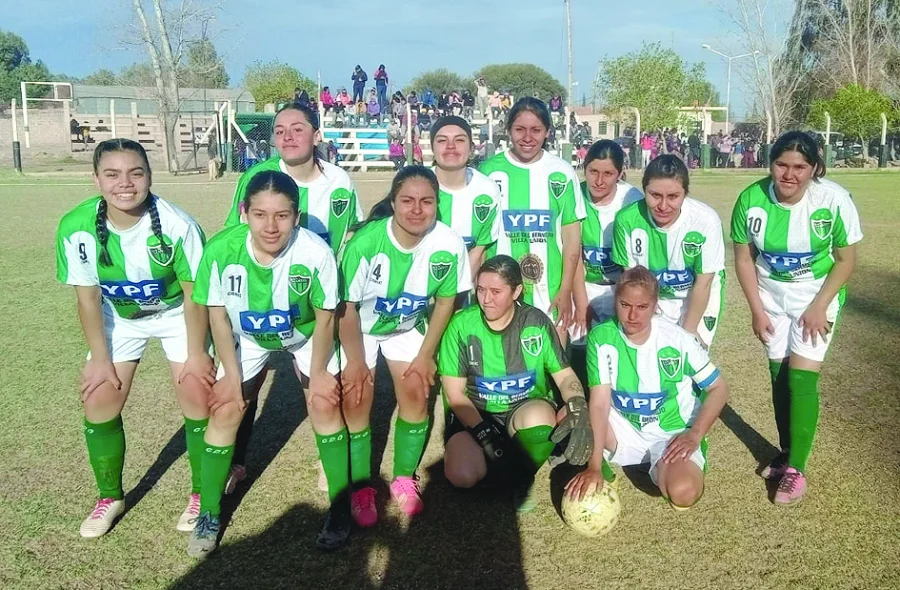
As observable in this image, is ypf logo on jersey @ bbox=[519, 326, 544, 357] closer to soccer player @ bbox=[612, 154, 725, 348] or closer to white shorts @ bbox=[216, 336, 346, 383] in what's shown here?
soccer player @ bbox=[612, 154, 725, 348]

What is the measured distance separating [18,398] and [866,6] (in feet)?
166

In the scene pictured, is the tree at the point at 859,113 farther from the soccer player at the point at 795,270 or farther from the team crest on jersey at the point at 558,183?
the team crest on jersey at the point at 558,183

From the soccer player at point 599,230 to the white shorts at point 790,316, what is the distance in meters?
0.87

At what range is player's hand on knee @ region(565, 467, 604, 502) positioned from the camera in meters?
3.50

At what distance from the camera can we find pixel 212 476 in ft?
11.4

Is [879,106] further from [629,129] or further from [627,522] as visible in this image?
[627,522]

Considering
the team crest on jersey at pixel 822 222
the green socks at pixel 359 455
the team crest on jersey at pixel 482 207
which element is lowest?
the green socks at pixel 359 455

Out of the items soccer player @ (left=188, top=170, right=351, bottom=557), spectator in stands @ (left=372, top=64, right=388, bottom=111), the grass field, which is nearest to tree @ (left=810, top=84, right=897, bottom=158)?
spectator in stands @ (left=372, top=64, right=388, bottom=111)

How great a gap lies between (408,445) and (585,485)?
2.97 feet

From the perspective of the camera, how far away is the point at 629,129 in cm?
3828

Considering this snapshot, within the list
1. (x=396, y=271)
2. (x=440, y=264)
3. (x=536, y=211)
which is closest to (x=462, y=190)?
(x=536, y=211)

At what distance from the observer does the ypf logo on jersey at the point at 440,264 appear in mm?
3705

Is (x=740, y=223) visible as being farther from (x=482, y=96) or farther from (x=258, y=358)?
(x=482, y=96)

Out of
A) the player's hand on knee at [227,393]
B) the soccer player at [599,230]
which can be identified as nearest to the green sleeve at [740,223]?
the soccer player at [599,230]
